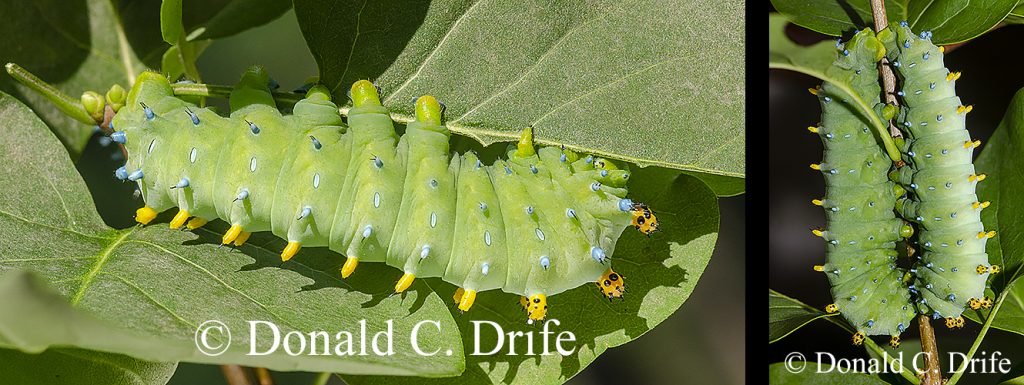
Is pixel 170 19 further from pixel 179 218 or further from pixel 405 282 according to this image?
pixel 405 282

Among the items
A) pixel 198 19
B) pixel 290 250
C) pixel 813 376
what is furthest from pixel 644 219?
pixel 198 19

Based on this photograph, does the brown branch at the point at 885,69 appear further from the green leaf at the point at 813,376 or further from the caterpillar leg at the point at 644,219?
the caterpillar leg at the point at 644,219

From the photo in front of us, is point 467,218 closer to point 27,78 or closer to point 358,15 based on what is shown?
point 358,15

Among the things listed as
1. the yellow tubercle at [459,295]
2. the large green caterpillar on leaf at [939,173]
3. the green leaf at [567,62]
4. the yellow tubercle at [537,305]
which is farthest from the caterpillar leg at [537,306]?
the large green caterpillar on leaf at [939,173]

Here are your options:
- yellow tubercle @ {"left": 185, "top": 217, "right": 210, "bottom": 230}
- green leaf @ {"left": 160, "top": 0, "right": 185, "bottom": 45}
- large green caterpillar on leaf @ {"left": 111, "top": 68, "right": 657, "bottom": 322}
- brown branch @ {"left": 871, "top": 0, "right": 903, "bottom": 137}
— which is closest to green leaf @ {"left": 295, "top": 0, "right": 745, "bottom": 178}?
large green caterpillar on leaf @ {"left": 111, "top": 68, "right": 657, "bottom": 322}

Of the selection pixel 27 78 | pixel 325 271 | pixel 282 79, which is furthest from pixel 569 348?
pixel 282 79
